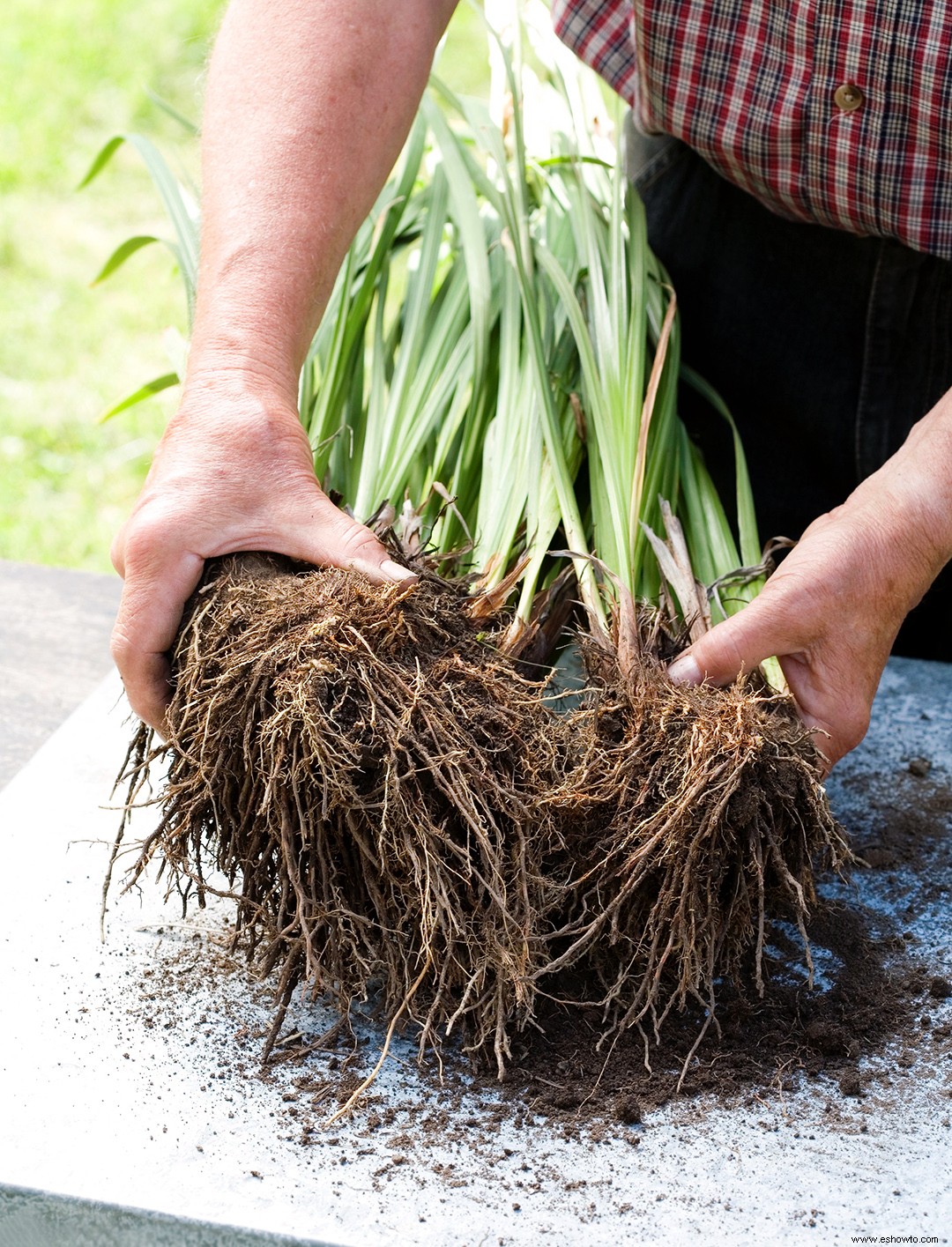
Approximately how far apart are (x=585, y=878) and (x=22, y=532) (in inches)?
96.3

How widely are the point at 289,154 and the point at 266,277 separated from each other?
132 mm

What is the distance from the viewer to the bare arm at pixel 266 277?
42.4 inches

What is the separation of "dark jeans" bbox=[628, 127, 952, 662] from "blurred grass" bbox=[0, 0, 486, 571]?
1221 millimetres

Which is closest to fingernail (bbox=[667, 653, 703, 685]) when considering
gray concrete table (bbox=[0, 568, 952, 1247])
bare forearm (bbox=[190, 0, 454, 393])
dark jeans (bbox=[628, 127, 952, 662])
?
gray concrete table (bbox=[0, 568, 952, 1247])

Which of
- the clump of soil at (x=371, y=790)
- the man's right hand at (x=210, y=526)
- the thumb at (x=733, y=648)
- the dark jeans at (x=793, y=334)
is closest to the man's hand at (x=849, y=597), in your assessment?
the thumb at (x=733, y=648)

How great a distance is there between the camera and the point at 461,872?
1.00 m

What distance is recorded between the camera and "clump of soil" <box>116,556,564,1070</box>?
97 centimetres

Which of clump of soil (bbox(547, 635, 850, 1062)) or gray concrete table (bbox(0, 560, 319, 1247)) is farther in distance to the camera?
clump of soil (bbox(547, 635, 850, 1062))

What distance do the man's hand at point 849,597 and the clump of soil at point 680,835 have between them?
0.05m

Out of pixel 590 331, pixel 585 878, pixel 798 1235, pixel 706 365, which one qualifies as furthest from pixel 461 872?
pixel 706 365

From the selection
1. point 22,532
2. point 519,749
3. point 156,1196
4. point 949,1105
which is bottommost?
point 22,532

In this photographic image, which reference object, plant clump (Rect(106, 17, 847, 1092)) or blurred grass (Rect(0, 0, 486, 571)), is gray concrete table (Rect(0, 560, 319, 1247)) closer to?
plant clump (Rect(106, 17, 847, 1092))

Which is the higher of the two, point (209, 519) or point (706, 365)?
point (209, 519)

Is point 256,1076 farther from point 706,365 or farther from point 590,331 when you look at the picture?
point 706,365
